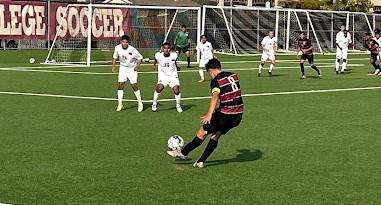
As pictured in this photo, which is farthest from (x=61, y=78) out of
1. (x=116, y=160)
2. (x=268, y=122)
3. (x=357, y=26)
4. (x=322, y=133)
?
(x=357, y=26)

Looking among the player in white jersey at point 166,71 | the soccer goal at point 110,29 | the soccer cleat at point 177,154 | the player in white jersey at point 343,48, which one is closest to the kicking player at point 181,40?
the soccer goal at point 110,29

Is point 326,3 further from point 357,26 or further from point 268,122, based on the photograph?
point 268,122

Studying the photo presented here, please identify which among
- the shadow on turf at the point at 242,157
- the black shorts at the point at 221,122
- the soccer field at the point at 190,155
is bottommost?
the shadow on turf at the point at 242,157

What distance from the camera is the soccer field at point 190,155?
9438mm

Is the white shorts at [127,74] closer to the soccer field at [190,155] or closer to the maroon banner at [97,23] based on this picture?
the soccer field at [190,155]

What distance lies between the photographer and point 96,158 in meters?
11.9

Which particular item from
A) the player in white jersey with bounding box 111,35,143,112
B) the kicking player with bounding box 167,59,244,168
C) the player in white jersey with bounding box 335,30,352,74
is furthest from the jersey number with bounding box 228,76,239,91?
the player in white jersey with bounding box 335,30,352,74

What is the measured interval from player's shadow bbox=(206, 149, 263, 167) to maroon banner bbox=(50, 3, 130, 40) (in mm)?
29855

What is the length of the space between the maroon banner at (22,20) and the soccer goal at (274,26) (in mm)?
11437

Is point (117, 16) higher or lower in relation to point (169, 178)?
higher

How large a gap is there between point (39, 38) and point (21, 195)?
37215mm

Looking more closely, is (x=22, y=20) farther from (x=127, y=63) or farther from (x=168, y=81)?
(x=168, y=81)

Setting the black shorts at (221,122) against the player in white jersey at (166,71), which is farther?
the player in white jersey at (166,71)

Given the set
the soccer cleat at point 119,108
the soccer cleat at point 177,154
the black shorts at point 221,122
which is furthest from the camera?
the soccer cleat at point 119,108
